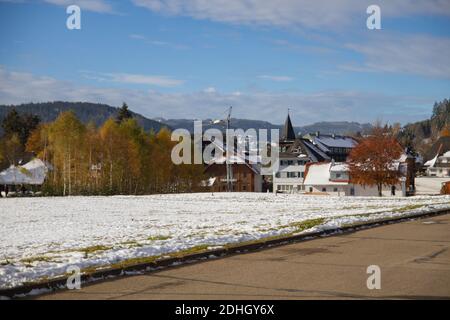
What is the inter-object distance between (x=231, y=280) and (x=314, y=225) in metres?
12.2

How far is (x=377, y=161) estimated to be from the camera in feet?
246

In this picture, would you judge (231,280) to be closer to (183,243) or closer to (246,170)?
(183,243)

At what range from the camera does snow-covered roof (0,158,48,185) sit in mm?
105875

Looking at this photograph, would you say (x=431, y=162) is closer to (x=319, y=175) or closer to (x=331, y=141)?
(x=331, y=141)

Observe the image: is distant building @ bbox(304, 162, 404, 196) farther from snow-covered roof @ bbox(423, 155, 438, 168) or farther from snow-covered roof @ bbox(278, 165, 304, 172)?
snow-covered roof @ bbox(423, 155, 438, 168)

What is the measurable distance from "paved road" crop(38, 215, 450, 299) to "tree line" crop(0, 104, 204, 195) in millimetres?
72127

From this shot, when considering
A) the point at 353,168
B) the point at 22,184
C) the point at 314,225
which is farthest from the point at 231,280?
the point at 22,184

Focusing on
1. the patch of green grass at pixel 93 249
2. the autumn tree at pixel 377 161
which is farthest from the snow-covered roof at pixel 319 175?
the patch of green grass at pixel 93 249

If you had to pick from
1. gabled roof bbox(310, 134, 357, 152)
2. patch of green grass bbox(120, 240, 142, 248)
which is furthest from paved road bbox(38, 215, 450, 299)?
gabled roof bbox(310, 134, 357, 152)

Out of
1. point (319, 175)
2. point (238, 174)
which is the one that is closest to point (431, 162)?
point (238, 174)

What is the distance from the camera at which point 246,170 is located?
11450cm

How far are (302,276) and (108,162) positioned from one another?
80.6 metres

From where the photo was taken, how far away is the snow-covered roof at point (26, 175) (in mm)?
105875

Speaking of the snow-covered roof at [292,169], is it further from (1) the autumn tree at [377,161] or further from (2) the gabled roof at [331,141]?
(1) the autumn tree at [377,161]
